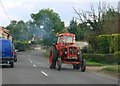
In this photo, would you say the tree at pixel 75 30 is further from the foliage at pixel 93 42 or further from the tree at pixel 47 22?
the foliage at pixel 93 42

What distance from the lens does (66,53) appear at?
94.0 ft

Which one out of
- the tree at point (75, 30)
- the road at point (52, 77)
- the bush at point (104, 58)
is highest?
the tree at point (75, 30)

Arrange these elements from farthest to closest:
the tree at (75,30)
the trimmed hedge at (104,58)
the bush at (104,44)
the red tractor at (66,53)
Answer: the tree at (75,30), the bush at (104,44), the trimmed hedge at (104,58), the red tractor at (66,53)

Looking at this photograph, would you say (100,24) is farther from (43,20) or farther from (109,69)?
(43,20)

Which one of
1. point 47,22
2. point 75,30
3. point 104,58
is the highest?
point 47,22

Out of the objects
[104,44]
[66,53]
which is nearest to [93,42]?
[104,44]

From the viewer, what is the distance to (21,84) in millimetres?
16469

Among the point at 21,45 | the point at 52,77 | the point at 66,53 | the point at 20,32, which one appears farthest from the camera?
the point at 20,32

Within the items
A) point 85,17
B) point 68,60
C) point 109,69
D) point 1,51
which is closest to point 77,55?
point 68,60

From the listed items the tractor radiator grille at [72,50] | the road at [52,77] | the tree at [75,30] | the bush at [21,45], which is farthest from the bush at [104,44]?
the bush at [21,45]

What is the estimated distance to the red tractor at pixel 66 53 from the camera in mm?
28578

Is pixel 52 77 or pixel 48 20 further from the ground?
pixel 48 20

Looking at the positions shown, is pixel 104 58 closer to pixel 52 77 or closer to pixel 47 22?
pixel 52 77

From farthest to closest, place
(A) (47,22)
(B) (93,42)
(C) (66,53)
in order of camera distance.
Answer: (A) (47,22), (B) (93,42), (C) (66,53)
